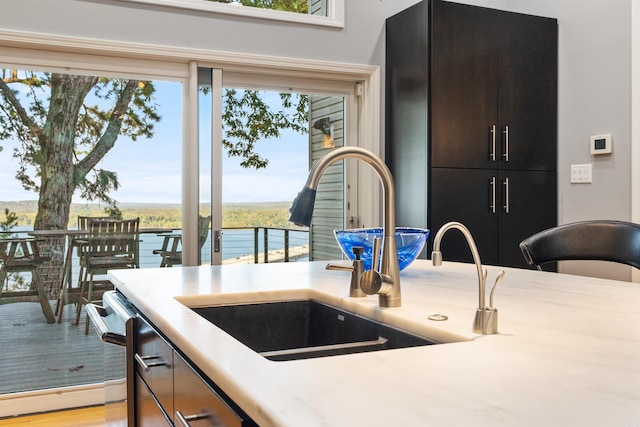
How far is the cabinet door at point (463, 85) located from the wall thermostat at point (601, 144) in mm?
578

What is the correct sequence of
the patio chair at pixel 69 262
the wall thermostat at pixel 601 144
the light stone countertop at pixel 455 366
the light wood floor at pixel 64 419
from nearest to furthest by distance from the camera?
the light stone countertop at pixel 455 366
the light wood floor at pixel 64 419
the patio chair at pixel 69 262
the wall thermostat at pixel 601 144

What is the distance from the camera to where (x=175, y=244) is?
3.53m

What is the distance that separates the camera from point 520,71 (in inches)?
146

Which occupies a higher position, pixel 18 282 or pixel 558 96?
pixel 558 96

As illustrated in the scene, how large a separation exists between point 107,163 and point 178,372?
250 centimetres

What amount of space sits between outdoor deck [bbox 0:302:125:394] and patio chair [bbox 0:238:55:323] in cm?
3

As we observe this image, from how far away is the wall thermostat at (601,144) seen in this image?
3430mm

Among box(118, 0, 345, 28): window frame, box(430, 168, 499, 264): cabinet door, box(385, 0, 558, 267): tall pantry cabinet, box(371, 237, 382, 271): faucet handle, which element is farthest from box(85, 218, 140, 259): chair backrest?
box(371, 237, 382, 271): faucet handle

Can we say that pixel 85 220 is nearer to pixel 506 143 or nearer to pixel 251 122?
pixel 251 122

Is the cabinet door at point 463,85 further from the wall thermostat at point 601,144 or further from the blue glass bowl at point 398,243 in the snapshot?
the blue glass bowl at point 398,243

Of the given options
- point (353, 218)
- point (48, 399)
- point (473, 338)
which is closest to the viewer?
point (473, 338)

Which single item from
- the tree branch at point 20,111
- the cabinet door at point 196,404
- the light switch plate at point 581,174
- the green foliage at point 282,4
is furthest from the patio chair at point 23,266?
the light switch plate at point 581,174

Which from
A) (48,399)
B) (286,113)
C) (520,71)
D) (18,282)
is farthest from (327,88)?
(48,399)

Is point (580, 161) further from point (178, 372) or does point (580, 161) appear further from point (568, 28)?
point (178, 372)
